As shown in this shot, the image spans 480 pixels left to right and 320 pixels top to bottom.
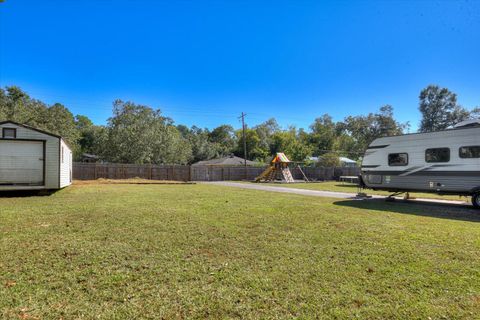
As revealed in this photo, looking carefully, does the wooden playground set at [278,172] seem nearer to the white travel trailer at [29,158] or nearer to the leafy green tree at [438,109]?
the white travel trailer at [29,158]

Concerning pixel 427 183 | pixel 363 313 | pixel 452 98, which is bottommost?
pixel 363 313

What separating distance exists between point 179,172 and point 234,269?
82.1ft

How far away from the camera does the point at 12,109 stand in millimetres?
30984

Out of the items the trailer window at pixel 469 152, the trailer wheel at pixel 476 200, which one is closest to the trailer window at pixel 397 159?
the trailer window at pixel 469 152

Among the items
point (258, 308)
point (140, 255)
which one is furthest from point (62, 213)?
point (258, 308)

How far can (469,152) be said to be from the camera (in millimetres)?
10000

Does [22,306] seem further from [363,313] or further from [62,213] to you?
[62,213]

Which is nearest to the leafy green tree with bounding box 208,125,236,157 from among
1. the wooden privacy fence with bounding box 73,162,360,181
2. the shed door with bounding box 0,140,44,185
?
the wooden privacy fence with bounding box 73,162,360,181

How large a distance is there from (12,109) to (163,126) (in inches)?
617

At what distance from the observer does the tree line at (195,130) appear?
112ft

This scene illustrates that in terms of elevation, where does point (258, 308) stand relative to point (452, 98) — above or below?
below

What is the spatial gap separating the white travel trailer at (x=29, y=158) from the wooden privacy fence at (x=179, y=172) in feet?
42.0

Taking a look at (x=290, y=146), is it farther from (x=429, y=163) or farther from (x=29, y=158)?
(x=29, y=158)

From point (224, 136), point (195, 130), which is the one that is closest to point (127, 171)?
point (224, 136)
